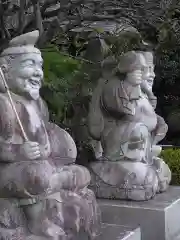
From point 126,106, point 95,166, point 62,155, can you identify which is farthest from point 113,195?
point 62,155

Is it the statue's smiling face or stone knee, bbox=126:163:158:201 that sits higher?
the statue's smiling face

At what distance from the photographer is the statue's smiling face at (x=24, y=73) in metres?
2.30

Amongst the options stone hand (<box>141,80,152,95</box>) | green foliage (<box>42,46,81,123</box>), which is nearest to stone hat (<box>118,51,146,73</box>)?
stone hand (<box>141,80,152,95</box>)

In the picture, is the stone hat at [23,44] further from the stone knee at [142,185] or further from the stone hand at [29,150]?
the stone knee at [142,185]

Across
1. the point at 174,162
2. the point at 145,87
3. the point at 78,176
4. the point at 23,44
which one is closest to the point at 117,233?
the point at 78,176

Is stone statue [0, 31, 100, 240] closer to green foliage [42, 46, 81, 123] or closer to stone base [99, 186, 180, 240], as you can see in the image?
stone base [99, 186, 180, 240]

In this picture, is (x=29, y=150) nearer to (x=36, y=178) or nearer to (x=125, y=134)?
(x=36, y=178)

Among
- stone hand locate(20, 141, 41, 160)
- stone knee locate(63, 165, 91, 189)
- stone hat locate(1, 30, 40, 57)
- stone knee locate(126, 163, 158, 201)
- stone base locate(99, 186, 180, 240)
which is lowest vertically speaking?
stone base locate(99, 186, 180, 240)

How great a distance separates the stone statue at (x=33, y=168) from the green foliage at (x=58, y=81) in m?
0.99

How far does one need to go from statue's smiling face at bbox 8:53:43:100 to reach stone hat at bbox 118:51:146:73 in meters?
0.85

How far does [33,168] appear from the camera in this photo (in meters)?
2.11

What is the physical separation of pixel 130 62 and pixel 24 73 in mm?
924

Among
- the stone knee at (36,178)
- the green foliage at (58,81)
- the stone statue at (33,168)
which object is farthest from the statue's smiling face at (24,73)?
the green foliage at (58,81)

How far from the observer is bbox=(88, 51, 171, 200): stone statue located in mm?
3041
